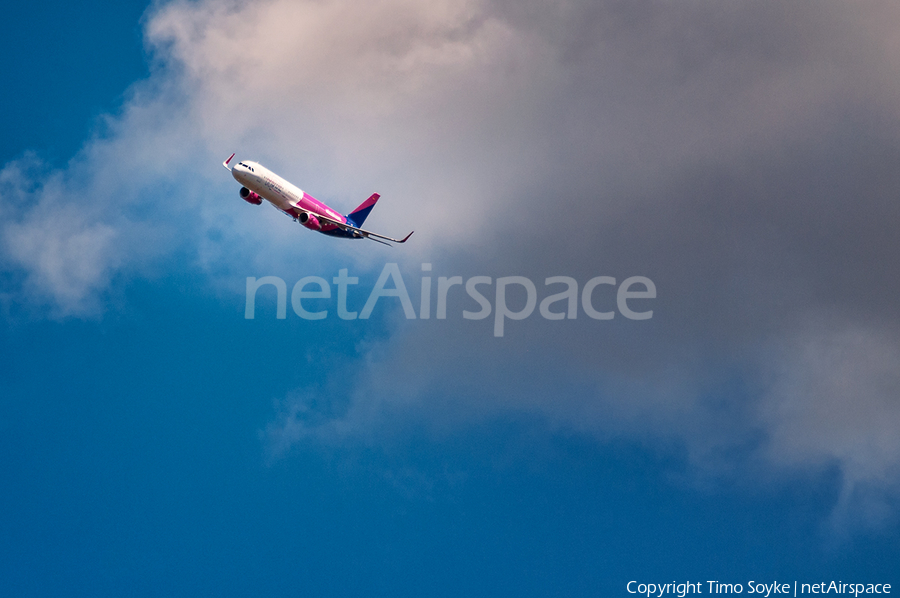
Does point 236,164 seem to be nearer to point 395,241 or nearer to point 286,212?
point 286,212

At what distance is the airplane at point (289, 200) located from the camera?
593 ft

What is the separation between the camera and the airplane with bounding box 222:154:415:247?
181 m

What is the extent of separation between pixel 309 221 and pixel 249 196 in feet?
34.4

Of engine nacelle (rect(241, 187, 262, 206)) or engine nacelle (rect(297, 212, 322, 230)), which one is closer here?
engine nacelle (rect(241, 187, 262, 206))

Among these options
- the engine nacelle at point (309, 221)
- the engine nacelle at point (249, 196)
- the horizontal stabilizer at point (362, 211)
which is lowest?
the engine nacelle at point (309, 221)

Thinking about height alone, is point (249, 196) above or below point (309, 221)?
above

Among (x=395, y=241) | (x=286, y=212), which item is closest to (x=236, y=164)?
(x=286, y=212)

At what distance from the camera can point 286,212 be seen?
184 m

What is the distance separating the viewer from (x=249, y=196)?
184 meters

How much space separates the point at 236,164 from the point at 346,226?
67.3 feet

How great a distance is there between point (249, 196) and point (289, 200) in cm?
673

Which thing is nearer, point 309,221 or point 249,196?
point 249,196

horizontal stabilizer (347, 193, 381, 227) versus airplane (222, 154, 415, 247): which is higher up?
horizontal stabilizer (347, 193, 381, 227)

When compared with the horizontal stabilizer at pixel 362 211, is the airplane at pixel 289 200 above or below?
below
